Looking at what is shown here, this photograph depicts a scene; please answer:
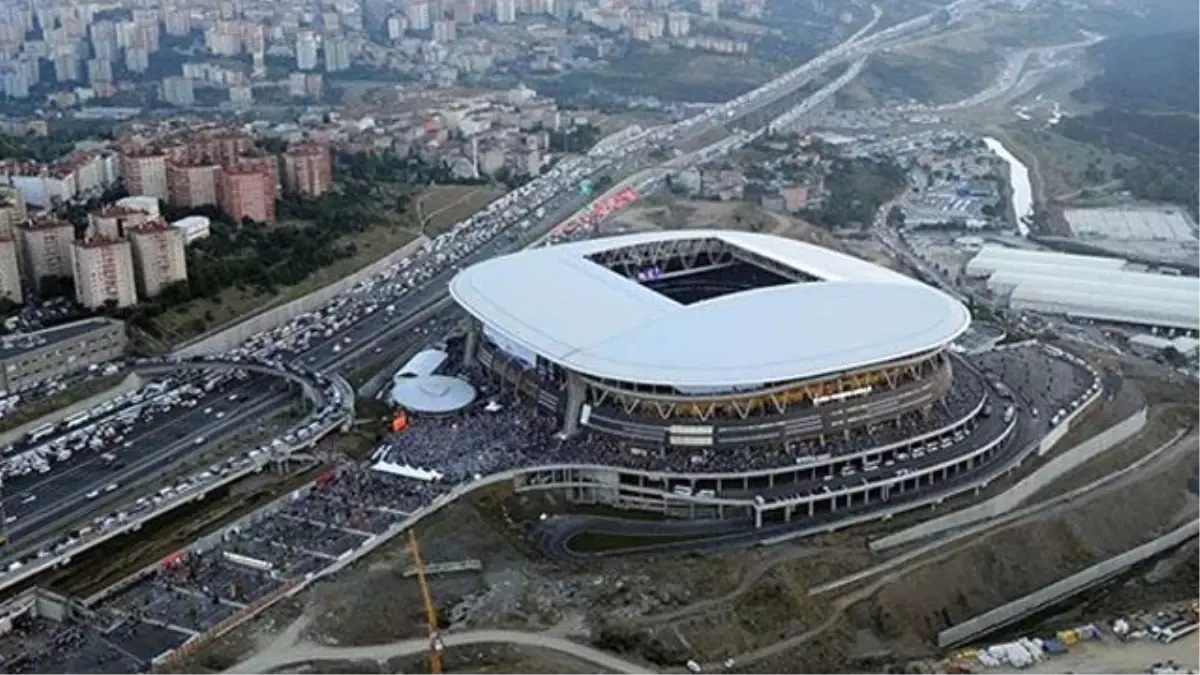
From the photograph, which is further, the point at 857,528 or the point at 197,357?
the point at 197,357

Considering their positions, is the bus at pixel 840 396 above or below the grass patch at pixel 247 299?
above

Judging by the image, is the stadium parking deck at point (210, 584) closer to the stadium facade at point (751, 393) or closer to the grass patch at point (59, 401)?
the stadium facade at point (751, 393)

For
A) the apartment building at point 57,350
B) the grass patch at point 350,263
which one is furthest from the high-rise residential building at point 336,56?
the apartment building at point 57,350

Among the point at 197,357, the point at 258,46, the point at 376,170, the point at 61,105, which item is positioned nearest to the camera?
the point at 197,357

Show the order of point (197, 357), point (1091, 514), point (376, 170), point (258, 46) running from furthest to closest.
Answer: point (258, 46) → point (376, 170) → point (197, 357) → point (1091, 514)

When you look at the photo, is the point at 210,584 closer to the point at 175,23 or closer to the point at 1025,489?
the point at 1025,489

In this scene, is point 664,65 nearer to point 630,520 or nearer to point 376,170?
point 376,170

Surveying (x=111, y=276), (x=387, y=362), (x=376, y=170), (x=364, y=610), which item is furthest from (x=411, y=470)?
(x=376, y=170)
